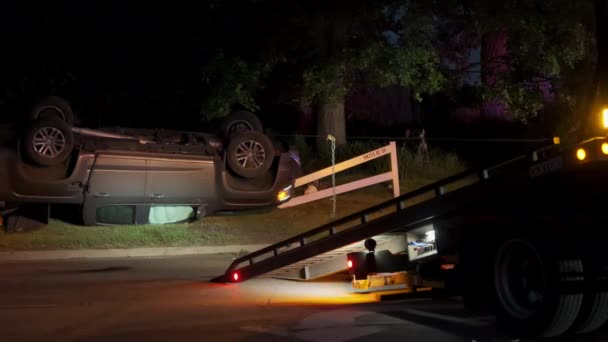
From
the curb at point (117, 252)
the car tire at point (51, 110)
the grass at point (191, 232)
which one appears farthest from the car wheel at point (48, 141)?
the grass at point (191, 232)

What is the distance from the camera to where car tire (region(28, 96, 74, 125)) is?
39.3ft

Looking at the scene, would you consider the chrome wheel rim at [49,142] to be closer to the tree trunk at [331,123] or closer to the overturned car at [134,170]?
the overturned car at [134,170]

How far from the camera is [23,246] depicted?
1423 cm

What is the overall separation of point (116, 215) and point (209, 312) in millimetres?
4693

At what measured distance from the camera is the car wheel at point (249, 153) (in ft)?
40.6

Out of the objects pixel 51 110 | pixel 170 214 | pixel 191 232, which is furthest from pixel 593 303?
pixel 191 232

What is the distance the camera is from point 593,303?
6273mm

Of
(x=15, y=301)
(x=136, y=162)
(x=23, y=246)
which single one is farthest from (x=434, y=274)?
(x=23, y=246)

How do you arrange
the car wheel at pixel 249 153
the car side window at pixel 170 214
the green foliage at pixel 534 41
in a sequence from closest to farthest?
the car wheel at pixel 249 153 → the car side window at pixel 170 214 → the green foliage at pixel 534 41

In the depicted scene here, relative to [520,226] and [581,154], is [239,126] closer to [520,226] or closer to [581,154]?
[520,226]

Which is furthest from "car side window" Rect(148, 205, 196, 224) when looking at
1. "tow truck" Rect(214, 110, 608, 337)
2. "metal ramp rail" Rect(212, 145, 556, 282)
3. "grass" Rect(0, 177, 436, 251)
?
"tow truck" Rect(214, 110, 608, 337)

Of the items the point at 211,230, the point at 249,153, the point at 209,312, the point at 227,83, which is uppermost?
the point at 227,83

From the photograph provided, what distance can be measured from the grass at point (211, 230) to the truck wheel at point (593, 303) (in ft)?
31.6

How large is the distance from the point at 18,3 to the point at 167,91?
444 centimetres
